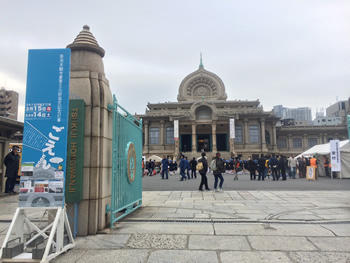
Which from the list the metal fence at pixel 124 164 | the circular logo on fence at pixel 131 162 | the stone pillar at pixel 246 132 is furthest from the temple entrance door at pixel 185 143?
the circular logo on fence at pixel 131 162

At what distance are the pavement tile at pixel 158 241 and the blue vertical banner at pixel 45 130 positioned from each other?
137 centimetres

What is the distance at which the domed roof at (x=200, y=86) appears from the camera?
48.3 metres

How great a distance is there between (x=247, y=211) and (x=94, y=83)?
487cm

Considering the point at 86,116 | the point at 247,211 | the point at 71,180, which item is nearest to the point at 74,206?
the point at 71,180

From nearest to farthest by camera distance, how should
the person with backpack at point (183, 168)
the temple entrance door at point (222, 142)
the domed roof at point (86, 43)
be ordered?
the domed roof at point (86, 43) < the person with backpack at point (183, 168) < the temple entrance door at point (222, 142)

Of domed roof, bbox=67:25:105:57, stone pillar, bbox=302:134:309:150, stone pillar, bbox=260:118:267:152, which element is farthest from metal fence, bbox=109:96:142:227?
stone pillar, bbox=302:134:309:150

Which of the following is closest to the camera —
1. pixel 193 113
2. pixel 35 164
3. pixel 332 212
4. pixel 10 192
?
pixel 35 164

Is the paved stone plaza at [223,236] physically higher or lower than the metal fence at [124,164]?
lower

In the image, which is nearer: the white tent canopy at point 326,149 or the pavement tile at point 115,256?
the pavement tile at point 115,256

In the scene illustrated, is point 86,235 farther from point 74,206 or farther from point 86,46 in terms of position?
point 86,46

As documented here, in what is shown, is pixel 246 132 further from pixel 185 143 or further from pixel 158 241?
pixel 158 241

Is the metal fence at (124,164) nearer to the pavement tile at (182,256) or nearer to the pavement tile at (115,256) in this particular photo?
the pavement tile at (115,256)

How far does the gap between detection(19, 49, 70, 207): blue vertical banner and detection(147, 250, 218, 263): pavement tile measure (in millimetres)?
1618

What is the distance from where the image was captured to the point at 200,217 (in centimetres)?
586
